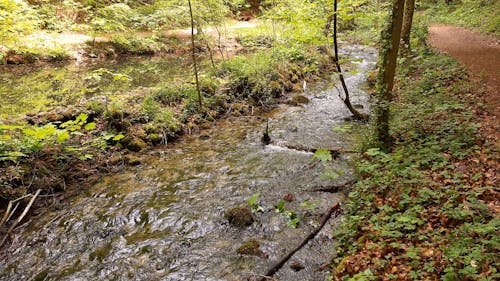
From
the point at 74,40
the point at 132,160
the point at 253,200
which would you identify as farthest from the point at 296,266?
the point at 74,40

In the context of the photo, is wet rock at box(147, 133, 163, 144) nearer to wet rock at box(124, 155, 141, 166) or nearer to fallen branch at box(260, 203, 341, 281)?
wet rock at box(124, 155, 141, 166)

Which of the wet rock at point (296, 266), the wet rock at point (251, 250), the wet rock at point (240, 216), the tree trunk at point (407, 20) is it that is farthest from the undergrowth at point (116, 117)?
the wet rock at point (296, 266)

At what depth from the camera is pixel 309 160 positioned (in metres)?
8.49

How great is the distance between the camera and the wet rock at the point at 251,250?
5.33 m

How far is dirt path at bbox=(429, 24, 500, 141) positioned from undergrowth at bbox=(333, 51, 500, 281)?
380 millimetres

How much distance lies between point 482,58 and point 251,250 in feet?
41.7

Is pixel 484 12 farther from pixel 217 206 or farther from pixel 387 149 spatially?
pixel 217 206

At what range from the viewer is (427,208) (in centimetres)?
482

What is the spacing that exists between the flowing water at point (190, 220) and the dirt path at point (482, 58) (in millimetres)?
3352

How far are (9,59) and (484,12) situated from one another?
30635 millimetres

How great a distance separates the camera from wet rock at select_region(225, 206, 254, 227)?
611cm

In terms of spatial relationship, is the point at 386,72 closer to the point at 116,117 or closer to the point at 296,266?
the point at 296,266

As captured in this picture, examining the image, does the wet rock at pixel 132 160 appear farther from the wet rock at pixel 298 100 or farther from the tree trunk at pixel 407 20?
the tree trunk at pixel 407 20

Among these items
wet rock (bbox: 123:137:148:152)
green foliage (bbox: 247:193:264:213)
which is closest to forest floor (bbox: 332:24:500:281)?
green foliage (bbox: 247:193:264:213)
